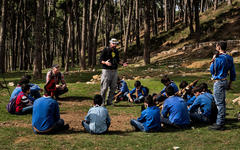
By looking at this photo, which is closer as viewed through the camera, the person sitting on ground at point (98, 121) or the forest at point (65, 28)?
the person sitting on ground at point (98, 121)

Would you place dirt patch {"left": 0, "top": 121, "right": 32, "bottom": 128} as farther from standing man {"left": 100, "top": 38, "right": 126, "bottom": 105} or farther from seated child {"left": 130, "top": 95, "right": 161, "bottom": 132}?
standing man {"left": 100, "top": 38, "right": 126, "bottom": 105}

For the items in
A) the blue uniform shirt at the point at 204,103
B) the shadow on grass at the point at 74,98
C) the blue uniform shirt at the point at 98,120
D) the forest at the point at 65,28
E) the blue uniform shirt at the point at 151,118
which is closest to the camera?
the blue uniform shirt at the point at 98,120

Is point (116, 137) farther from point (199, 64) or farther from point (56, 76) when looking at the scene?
point (199, 64)

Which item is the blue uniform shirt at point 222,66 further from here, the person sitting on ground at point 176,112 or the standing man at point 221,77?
the person sitting on ground at point 176,112

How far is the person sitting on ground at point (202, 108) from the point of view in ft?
26.7

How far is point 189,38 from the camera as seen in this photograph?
37281mm

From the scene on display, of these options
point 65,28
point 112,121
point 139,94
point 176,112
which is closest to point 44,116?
point 112,121

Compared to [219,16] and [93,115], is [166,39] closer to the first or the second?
[219,16]

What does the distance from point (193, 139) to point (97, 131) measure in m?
2.52

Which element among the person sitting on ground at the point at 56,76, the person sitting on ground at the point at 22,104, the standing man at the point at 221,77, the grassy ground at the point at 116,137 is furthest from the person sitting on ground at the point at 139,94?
the standing man at the point at 221,77

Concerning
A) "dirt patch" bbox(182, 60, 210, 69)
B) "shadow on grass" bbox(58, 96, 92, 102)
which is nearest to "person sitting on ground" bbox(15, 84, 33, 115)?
"shadow on grass" bbox(58, 96, 92, 102)

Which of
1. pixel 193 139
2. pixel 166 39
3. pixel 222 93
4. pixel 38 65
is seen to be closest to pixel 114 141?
pixel 193 139

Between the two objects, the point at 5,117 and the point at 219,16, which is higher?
the point at 219,16

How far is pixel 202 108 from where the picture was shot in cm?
822
